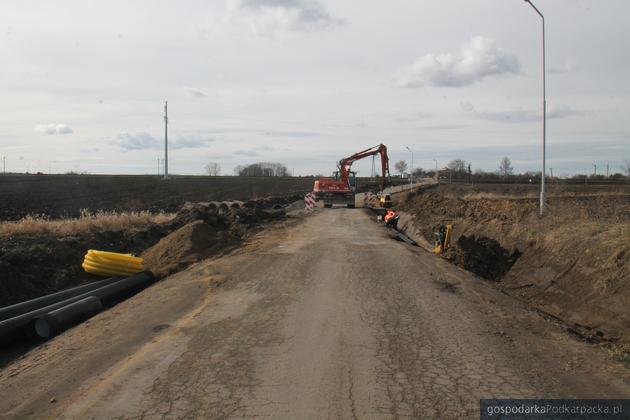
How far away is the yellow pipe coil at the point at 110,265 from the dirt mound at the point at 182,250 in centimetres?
57

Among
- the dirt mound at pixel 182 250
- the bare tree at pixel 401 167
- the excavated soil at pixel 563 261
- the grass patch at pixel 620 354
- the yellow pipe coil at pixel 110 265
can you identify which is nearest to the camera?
the grass patch at pixel 620 354

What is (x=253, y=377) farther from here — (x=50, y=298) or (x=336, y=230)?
(x=336, y=230)

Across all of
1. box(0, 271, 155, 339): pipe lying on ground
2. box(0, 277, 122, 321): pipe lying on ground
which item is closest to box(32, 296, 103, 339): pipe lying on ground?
box(0, 271, 155, 339): pipe lying on ground

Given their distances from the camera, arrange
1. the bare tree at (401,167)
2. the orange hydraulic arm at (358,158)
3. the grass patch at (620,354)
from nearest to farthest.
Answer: the grass patch at (620,354)
the orange hydraulic arm at (358,158)
the bare tree at (401,167)

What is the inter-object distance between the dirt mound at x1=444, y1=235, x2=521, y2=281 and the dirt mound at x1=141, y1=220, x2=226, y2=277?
720 cm

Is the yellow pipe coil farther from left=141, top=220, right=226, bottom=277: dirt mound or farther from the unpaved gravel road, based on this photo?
the unpaved gravel road

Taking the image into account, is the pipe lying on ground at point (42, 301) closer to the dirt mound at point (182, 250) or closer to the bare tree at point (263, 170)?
the dirt mound at point (182, 250)

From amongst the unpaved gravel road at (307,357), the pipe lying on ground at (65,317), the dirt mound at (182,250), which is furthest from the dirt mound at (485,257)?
the pipe lying on ground at (65,317)

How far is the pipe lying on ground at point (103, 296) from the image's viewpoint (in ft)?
25.9

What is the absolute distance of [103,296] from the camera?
1063cm

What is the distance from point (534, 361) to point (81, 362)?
515 cm

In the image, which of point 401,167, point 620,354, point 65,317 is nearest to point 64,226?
point 65,317

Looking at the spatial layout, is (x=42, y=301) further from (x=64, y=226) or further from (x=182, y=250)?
(x=64, y=226)

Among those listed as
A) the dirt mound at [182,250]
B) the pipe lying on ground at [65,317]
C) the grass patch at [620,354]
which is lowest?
the pipe lying on ground at [65,317]
